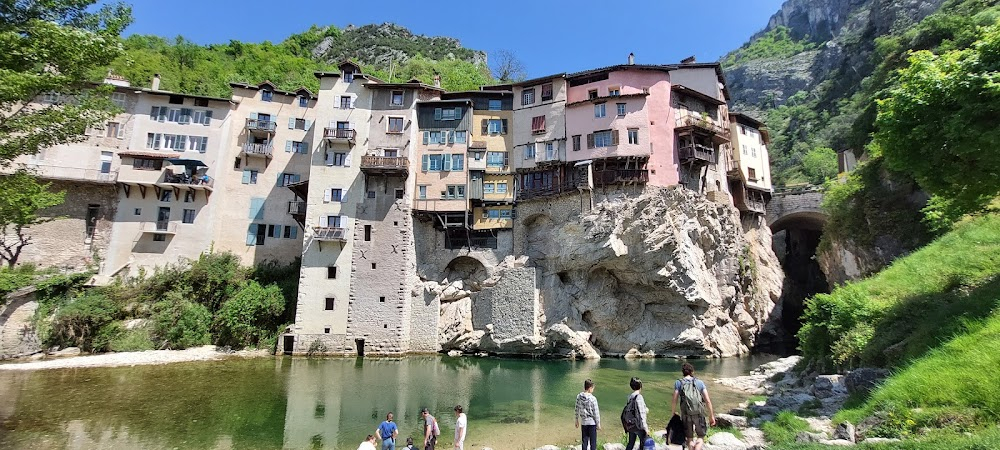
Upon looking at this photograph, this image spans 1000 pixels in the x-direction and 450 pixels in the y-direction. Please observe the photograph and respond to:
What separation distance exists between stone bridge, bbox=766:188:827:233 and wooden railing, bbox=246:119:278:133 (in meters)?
45.6

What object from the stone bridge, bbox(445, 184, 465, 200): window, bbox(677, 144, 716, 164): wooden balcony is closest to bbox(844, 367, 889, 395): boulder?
bbox(677, 144, 716, 164): wooden balcony

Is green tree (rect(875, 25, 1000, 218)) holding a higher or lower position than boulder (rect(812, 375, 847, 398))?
higher

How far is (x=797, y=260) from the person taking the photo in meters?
49.3

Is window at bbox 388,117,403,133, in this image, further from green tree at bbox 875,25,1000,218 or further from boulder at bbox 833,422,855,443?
boulder at bbox 833,422,855,443

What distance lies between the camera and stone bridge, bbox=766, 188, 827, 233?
42375 mm

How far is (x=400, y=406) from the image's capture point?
61.6ft

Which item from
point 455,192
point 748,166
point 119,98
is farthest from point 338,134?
point 748,166

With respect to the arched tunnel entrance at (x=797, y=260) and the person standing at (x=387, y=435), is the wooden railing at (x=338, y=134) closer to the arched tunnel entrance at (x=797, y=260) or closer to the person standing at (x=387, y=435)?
the person standing at (x=387, y=435)

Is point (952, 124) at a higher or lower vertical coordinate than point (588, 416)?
higher

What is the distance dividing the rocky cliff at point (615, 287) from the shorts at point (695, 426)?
2597 cm

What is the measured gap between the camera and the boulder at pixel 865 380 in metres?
11.4

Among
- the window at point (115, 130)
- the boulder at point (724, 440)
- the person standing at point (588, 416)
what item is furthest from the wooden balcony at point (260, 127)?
the boulder at point (724, 440)

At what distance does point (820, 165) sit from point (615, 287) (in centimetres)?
4201

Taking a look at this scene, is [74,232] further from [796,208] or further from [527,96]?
[796,208]
